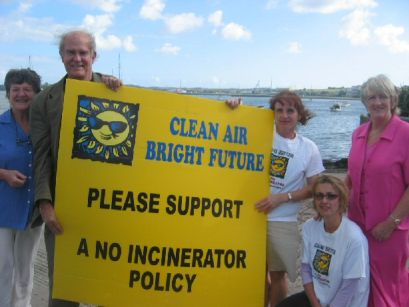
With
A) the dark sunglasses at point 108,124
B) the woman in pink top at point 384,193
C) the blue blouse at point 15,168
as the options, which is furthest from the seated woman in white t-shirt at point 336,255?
the blue blouse at point 15,168

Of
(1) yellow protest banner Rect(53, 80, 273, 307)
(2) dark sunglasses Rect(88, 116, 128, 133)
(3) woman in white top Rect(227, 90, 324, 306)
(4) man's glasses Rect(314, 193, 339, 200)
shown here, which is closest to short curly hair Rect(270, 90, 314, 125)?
(3) woman in white top Rect(227, 90, 324, 306)

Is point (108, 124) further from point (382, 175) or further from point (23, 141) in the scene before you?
point (382, 175)

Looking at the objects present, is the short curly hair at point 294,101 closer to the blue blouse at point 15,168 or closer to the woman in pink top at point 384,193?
the woman in pink top at point 384,193

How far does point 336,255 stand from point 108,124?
6.57ft

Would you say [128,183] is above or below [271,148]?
below

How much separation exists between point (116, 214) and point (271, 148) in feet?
4.49

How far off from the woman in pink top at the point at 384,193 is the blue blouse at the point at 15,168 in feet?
8.56

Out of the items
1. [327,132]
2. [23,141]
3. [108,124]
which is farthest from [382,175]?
[327,132]

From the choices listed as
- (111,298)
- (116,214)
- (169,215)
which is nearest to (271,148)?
(169,215)

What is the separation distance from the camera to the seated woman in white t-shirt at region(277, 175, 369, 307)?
3426mm

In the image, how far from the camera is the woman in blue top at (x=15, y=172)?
12.1ft

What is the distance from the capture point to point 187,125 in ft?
12.2

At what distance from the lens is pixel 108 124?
3562 mm

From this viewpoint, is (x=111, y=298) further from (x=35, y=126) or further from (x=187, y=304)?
(x=35, y=126)
